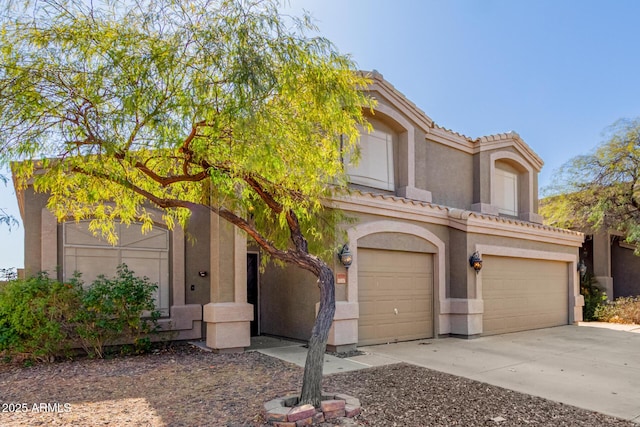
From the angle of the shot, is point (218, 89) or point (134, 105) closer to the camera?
point (134, 105)

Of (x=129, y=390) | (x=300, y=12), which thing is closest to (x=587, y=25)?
Result: (x=300, y=12)

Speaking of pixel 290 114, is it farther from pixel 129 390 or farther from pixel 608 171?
pixel 608 171

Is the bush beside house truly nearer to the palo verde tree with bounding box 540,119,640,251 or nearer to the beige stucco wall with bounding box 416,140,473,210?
the beige stucco wall with bounding box 416,140,473,210

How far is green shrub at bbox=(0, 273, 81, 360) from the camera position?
8234 mm

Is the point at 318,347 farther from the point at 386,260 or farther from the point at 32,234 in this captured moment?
the point at 32,234

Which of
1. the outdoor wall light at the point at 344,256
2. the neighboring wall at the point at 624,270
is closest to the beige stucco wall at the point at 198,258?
the outdoor wall light at the point at 344,256

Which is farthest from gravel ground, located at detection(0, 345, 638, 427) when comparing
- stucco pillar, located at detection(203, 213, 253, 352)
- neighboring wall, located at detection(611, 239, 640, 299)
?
neighboring wall, located at detection(611, 239, 640, 299)

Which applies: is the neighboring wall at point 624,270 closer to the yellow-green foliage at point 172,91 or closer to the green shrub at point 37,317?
the yellow-green foliage at point 172,91

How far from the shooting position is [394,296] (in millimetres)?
10641

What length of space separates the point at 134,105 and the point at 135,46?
793 mm

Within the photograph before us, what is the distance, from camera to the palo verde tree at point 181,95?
5277 millimetres

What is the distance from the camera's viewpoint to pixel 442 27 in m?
12.3

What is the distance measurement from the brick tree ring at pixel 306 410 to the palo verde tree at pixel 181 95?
0.23 meters

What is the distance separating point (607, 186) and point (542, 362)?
11023 mm
